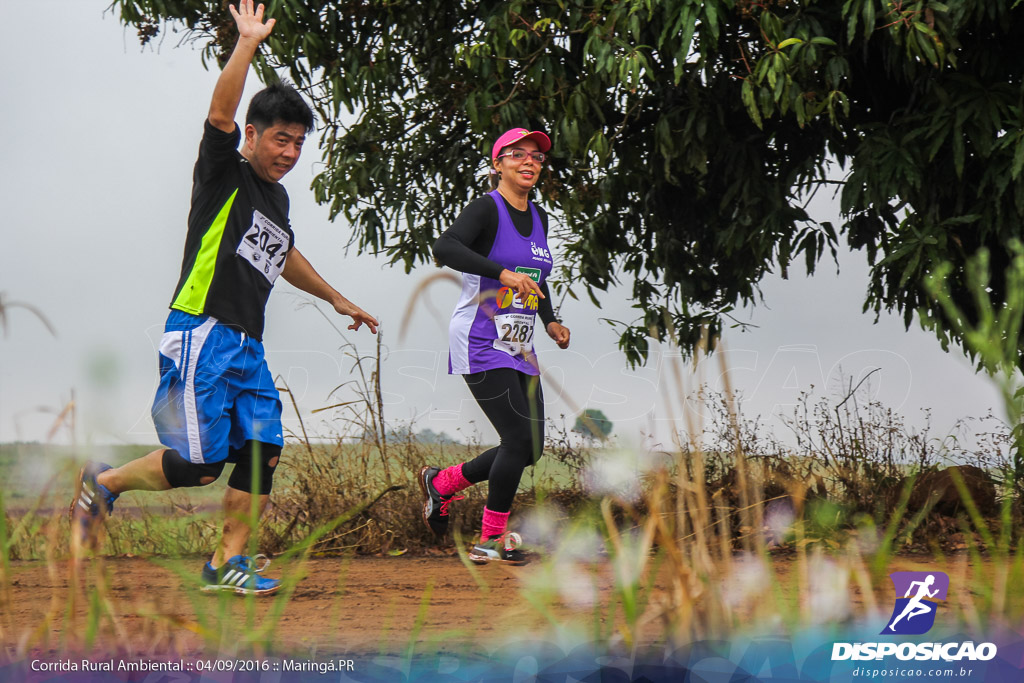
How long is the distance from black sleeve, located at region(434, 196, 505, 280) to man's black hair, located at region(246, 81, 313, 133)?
0.86 metres

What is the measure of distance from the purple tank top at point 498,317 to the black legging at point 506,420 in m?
0.06

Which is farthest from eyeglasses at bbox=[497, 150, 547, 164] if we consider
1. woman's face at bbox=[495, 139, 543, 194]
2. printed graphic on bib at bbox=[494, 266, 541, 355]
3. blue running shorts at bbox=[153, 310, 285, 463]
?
blue running shorts at bbox=[153, 310, 285, 463]

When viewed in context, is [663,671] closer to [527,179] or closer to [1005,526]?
[1005,526]

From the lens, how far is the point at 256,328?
3629 mm

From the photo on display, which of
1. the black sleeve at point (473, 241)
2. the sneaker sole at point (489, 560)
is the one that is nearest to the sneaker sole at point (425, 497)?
the sneaker sole at point (489, 560)

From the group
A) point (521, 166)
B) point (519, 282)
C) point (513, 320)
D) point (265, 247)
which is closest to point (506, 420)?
point (513, 320)

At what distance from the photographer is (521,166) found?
4594 mm

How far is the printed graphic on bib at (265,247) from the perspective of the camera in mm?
3631

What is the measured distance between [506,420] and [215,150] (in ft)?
5.80

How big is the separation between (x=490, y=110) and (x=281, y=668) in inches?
167

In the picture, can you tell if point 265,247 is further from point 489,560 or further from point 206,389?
point 489,560

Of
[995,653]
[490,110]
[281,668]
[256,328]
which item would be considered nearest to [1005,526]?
[995,653]

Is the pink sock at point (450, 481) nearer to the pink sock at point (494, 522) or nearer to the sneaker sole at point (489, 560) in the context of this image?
the pink sock at point (494, 522)

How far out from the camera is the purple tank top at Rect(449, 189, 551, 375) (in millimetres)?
→ 4395
